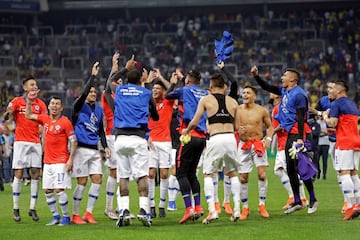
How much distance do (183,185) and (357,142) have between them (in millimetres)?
3362

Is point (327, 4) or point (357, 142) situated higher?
point (327, 4)

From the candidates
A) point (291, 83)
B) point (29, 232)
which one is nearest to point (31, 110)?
point (29, 232)

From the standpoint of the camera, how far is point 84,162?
1653cm

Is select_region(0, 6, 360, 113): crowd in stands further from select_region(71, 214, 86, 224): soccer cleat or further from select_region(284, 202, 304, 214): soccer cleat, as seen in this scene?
select_region(71, 214, 86, 224): soccer cleat

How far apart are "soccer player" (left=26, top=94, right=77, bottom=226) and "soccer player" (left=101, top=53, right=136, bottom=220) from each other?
907 mm

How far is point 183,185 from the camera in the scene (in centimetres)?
1611

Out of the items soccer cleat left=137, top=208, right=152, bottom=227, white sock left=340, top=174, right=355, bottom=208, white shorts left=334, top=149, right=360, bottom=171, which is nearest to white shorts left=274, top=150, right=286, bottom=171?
white shorts left=334, top=149, right=360, bottom=171

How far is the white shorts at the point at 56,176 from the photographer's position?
53.1ft

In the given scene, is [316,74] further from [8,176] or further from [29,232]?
[29,232]

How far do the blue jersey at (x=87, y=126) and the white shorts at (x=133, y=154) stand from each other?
1247 millimetres

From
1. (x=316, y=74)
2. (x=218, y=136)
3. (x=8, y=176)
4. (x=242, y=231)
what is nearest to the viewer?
(x=242, y=231)

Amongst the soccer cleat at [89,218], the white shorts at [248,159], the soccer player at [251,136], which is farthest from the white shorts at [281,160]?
the soccer cleat at [89,218]

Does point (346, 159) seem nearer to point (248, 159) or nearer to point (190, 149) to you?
point (248, 159)

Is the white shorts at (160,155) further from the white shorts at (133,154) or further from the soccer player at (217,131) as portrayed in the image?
the white shorts at (133,154)
